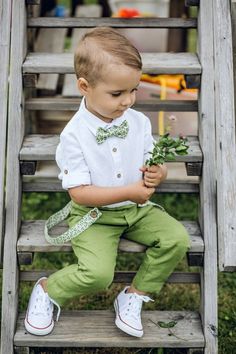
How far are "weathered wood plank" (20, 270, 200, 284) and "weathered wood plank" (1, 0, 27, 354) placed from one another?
13 cm

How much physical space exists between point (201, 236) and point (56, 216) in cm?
69

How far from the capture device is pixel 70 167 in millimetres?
3129

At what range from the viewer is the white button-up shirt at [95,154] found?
3123 millimetres

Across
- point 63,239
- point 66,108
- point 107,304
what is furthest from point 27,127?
point 63,239

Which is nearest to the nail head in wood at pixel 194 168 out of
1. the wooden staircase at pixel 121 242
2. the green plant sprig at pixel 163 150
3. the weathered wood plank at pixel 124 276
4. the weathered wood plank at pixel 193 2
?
the wooden staircase at pixel 121 242

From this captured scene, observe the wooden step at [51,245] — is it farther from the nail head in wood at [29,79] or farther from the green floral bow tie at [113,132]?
the nail head in wood at [29,79]

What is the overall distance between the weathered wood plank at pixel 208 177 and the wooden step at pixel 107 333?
3.6 inches

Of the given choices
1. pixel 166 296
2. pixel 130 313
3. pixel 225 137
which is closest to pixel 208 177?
pixel 225 137

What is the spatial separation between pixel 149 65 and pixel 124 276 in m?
1.02

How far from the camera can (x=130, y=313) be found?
3279 mm

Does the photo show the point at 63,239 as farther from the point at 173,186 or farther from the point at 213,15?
the point at 213,15

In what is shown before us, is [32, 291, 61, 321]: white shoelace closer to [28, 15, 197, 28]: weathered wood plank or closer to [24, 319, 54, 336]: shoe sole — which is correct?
[24, 319, 54, 336]: shoe sole

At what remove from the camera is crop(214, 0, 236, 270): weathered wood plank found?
316cm

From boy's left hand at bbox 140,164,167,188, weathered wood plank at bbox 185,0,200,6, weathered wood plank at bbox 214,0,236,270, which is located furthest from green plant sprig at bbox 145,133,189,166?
weathered wood plank at bbox 185,0,200,6
